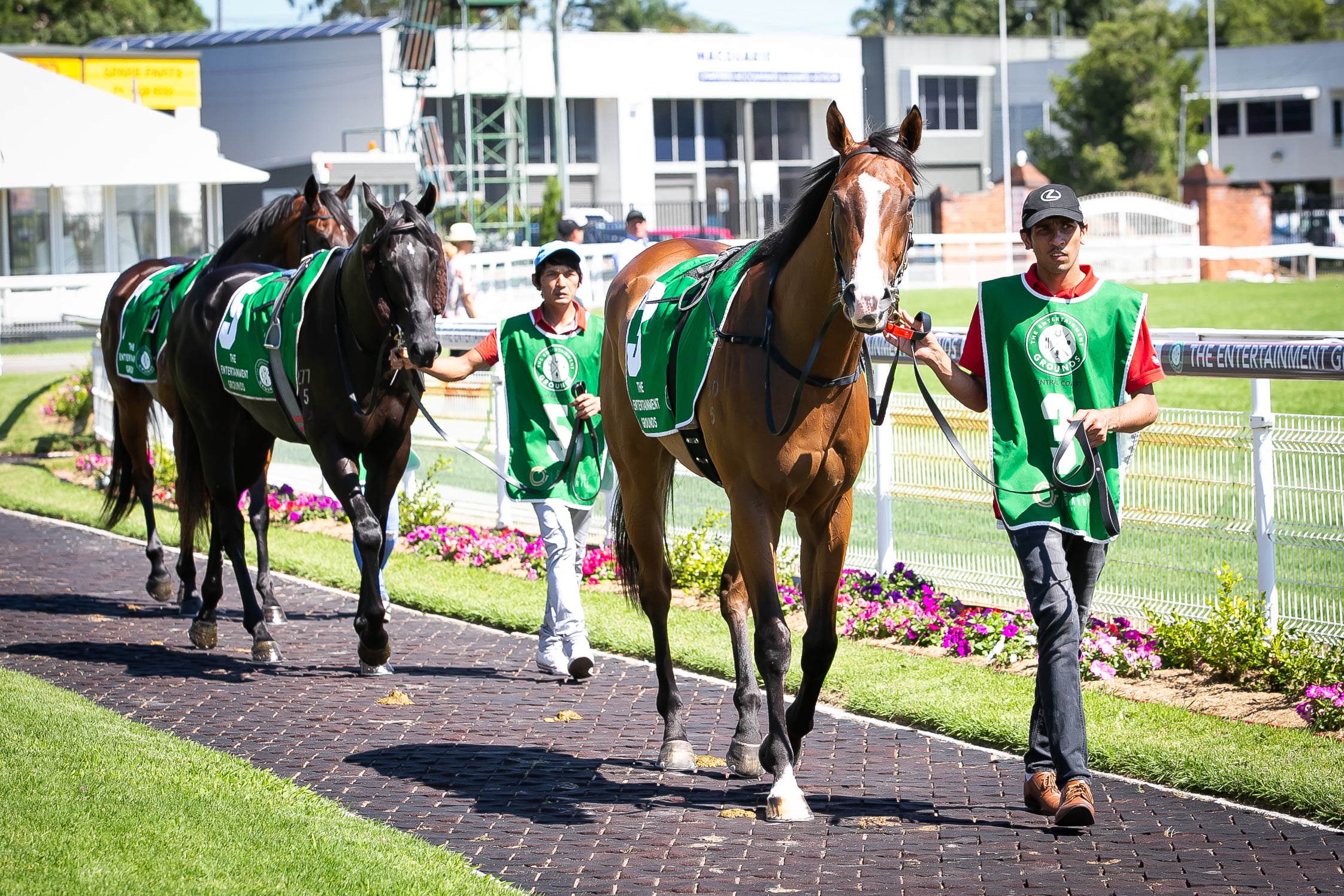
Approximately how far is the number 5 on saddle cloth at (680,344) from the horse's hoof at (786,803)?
119 cm

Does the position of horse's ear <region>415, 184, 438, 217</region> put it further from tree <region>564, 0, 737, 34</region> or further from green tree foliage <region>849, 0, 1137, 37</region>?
tree <region>564, 0, 737, 34</region>

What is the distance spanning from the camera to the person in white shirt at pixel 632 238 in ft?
47.9

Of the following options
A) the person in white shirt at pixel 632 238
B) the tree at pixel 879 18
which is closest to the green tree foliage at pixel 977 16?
the tree at pixel 879 18

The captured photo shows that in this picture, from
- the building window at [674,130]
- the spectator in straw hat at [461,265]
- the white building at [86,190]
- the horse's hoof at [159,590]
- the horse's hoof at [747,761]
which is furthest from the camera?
the building window at [674,130]

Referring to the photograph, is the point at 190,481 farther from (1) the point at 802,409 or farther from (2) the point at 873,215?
(2) the point at 873,215

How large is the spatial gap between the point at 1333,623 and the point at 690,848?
3.24 meters

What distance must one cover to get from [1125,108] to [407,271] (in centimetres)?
5097

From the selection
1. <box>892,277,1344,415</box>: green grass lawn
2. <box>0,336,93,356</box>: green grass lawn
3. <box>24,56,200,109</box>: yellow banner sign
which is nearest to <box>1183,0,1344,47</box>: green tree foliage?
<box>892,277,1344,415</box>: green grass lawn

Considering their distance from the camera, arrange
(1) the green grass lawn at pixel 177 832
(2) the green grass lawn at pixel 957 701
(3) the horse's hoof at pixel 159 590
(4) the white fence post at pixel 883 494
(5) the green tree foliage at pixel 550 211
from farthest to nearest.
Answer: (5) the green tree foliage at pixel 550 211 < (3) the horse's hoof at pixel 159 590 < (4) the white fence post at pixel 883 494 < (2) the green grass lawn at pixel 957 701 < (1) the green grass lawn at pixel 177 832

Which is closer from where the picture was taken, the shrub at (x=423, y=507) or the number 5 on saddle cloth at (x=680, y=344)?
the number 5 on saddle cloth at (x=680, y=344)

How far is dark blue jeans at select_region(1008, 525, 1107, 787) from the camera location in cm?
480

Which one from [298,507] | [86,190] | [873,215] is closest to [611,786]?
[873,215]

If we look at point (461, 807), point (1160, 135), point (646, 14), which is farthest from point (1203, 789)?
point (646, 14)

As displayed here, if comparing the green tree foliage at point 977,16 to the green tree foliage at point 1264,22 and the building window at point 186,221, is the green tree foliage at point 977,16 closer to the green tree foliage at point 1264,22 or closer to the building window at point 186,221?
the green tree foliage at point 1264,22
